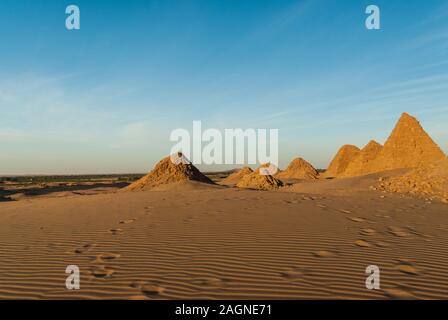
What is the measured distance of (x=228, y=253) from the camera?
Result: 5930mm

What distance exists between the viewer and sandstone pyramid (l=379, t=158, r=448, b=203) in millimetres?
17375

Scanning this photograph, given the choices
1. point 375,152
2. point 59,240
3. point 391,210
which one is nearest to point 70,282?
point 59,240

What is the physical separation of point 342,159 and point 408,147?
29796 mm

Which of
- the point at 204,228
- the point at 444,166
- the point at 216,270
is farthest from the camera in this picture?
the point at 444,166

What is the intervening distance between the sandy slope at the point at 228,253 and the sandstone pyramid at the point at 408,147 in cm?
3173

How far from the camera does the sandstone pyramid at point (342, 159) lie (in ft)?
222

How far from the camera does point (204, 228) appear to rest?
7992 mm

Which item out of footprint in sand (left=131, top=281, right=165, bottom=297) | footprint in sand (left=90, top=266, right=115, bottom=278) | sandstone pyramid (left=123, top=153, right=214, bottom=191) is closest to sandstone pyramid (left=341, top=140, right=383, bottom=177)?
Result: sandstone pyramid (left=123, top=153, right=214, bottom=191)

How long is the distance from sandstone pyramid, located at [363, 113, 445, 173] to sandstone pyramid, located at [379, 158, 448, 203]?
1674 cm

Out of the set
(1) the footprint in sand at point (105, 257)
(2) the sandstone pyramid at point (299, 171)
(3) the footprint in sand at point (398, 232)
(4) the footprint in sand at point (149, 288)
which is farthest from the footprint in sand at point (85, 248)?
(2) the sandstone pyramid at point (299, 171)

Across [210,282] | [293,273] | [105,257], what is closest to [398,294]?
→ [293,273]

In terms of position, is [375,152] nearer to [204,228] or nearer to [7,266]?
[204,228]
